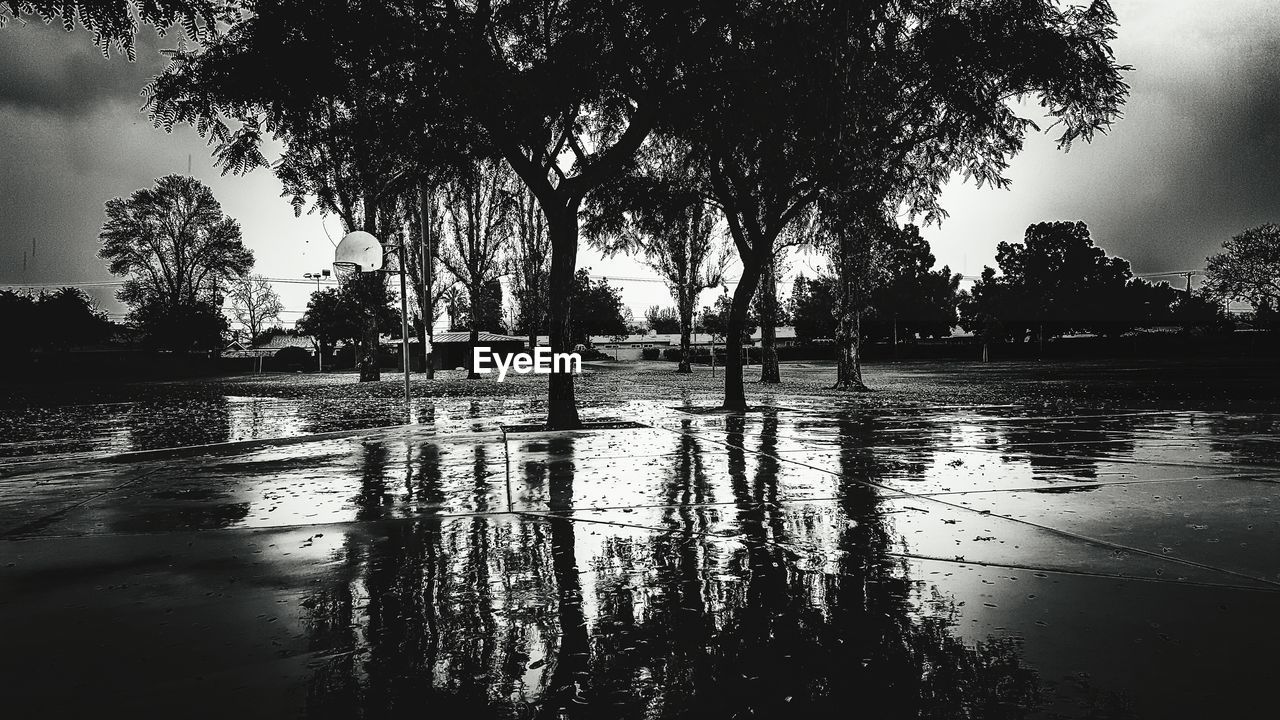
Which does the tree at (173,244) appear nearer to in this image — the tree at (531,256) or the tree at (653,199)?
the tree at (531,256)

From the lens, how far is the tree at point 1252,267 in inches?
2744

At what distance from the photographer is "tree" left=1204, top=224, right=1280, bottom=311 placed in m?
69.7

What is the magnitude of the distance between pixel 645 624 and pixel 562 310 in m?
10.3

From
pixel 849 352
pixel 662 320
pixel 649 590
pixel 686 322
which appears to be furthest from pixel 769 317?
pixel 662 320

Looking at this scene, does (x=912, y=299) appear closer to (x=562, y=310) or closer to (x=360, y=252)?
(x=360, y=252)

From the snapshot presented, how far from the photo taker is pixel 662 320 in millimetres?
162750

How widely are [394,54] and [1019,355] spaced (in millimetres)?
69401

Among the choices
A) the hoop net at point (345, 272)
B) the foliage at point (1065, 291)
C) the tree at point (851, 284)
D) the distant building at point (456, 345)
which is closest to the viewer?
the tree at point (851, 284)

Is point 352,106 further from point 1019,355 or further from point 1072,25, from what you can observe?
point 1019,355

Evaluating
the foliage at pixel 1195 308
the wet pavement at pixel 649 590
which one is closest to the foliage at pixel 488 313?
the wet pavement at pixel 649 590

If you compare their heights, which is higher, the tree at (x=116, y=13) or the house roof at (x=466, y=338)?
the tree at (x=116, y=13)

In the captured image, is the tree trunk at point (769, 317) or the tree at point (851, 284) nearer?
the tree at point (851, 284)

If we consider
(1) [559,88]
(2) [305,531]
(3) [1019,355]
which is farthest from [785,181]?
(3) [1019,355]

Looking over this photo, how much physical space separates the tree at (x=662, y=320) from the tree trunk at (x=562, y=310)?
134145mm
